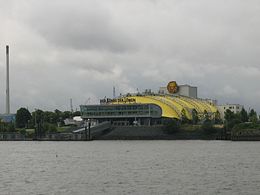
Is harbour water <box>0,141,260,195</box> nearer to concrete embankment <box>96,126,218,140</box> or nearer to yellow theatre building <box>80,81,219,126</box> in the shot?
concrete embankment <box>96,126,218,140</box>

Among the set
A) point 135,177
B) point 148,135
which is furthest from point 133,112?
point 135,177

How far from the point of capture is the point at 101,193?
141 ft

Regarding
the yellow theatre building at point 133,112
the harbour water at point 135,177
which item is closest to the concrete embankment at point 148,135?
the yellow theatre building at point 133,112

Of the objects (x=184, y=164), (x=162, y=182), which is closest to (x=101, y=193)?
(x=162, y=182)

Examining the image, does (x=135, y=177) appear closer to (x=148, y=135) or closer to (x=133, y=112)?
(x=148, y=135)

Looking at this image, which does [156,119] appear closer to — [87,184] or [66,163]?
[66,163]

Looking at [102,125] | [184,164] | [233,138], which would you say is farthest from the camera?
[102,125]

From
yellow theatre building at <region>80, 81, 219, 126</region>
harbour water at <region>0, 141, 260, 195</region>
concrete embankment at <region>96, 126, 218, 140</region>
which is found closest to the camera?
harbour water at <region>0, 141, 260, 195</region>

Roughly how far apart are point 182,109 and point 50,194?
15391cm

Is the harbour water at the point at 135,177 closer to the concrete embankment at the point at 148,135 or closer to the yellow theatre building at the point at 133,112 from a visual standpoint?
the concrete embankment at the point at 148,135

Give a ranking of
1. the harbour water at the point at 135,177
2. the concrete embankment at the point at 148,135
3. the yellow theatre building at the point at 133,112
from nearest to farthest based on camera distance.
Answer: the harbour water at the point at 135,177
the concrete embankment at the point at 148,135
the yellow theatre building at the point at 133,112

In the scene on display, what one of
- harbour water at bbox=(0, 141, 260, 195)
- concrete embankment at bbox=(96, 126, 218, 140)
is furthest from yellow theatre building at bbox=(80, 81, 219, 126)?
harbour water at bbox=(0, 141, 260, 195)

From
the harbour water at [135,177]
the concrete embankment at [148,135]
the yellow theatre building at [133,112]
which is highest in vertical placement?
the yellow theatre building at [133,112]

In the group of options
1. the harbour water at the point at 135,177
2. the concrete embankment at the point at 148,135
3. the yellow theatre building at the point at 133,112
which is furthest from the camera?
the yellow theatre building at the point at 133,112
